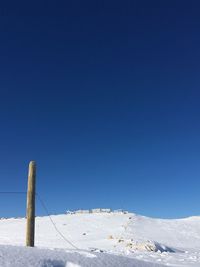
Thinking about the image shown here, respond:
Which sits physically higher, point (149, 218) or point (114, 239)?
point (149, 218)

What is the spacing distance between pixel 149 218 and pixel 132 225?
19.4 ft

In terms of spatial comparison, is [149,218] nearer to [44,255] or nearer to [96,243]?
[96,243]

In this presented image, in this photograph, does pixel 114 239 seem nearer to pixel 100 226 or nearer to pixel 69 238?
pixel 69 238

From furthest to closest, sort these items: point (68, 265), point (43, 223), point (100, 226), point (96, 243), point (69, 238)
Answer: point (43, 223) → point (100, 226) → point (69, 238) → point (96, 243) → point (68, 265)

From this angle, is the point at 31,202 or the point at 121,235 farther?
the point at 121,235

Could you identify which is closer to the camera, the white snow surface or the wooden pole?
the wooden pole

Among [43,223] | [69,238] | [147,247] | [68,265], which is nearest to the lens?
[68,265]

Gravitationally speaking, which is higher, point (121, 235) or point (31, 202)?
point (121, 235)

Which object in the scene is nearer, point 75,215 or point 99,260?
point 99,260

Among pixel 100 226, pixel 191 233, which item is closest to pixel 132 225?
pixel 100 226

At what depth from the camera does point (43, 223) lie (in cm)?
3894

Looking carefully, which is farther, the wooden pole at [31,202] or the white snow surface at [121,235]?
the white snow surface at [121,235]

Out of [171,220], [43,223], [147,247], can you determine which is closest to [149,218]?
[171,220]

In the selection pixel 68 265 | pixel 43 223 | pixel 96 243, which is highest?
pixel 43 223
